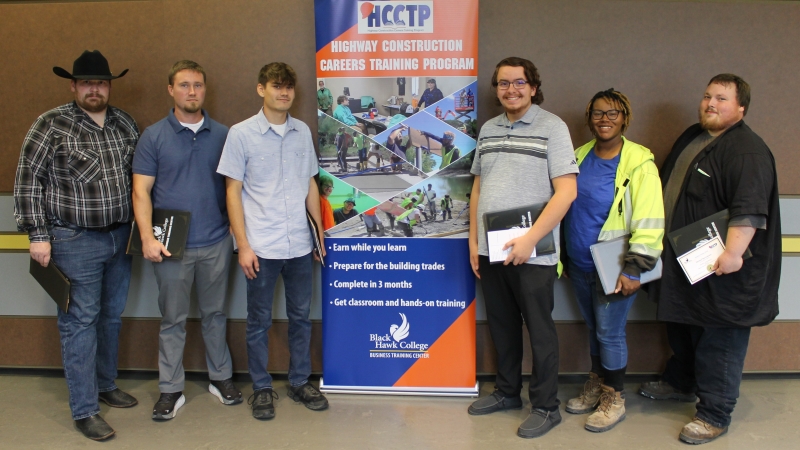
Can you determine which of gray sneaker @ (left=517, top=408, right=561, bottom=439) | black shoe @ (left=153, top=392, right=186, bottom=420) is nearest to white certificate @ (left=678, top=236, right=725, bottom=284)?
gray sneaker @ (left=517, top=408, right=561, bottom=439)

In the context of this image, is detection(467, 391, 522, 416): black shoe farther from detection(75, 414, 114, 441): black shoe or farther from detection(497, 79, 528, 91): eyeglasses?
detection(75, 414, 114, 441): black shoe

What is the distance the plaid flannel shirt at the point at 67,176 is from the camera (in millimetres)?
2496

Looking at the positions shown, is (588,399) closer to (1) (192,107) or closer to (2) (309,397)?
(2) (309,397)

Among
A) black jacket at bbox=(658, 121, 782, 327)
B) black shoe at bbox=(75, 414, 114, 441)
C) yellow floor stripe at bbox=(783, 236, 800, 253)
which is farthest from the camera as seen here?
yellow floor stripe at bbox=(783, 236, 800, 253)

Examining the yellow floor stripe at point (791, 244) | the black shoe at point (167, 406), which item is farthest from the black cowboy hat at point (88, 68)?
the yellow floor stripe at point (791, 244)

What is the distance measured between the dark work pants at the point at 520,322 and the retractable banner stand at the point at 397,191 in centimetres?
22

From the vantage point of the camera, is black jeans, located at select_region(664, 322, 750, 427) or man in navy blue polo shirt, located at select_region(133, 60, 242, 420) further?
man in navy blue polo shirt, located at select_region(133, 60, 242, 420)

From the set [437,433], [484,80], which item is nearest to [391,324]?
[437,433]

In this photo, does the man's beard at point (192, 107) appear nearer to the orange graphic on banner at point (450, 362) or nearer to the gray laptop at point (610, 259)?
the orange graphic on banner at point (450, 362)

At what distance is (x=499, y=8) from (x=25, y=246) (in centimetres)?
309

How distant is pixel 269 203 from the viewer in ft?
8.55

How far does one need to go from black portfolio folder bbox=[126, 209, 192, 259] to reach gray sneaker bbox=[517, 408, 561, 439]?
6.08 feet

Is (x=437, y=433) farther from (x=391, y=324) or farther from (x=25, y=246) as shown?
(x=25, y=246)

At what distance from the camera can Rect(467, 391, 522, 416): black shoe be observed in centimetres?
274
